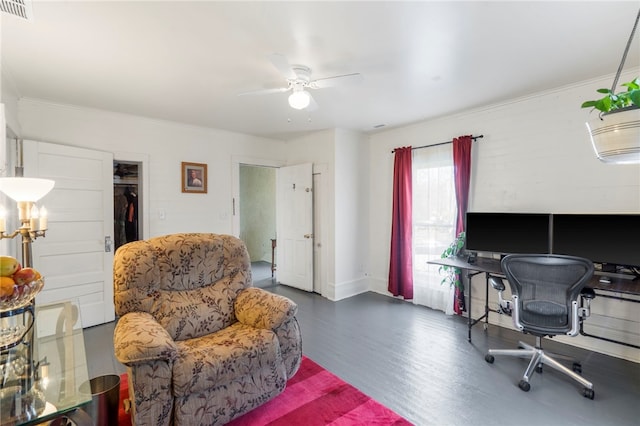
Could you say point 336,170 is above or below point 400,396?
above

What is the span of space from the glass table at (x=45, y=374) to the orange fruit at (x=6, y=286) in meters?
0.15

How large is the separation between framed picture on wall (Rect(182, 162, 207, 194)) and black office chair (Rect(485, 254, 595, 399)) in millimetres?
3883

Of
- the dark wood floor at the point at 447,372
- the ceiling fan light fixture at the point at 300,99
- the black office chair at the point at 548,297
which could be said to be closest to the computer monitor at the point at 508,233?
the black office chair at the point at 548,297

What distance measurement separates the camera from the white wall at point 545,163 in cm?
273

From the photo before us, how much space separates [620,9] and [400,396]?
9.34 feet

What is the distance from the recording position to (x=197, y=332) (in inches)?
86.4

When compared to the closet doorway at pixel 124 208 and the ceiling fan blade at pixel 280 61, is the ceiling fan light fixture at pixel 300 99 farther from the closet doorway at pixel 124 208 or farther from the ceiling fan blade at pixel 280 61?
the closet doorway at pixel 124 208

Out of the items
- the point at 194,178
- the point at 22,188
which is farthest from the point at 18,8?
the point at 194,178

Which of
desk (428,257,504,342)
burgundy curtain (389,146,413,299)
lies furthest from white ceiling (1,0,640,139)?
desk (428,257,504,342)

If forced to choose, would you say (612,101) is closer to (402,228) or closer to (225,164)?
(402,228)

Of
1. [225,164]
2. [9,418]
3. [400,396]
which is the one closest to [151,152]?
[225,164]

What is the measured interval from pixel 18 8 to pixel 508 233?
165 inches

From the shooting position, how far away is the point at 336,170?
4.52 m

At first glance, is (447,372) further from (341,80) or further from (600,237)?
(341,80)
